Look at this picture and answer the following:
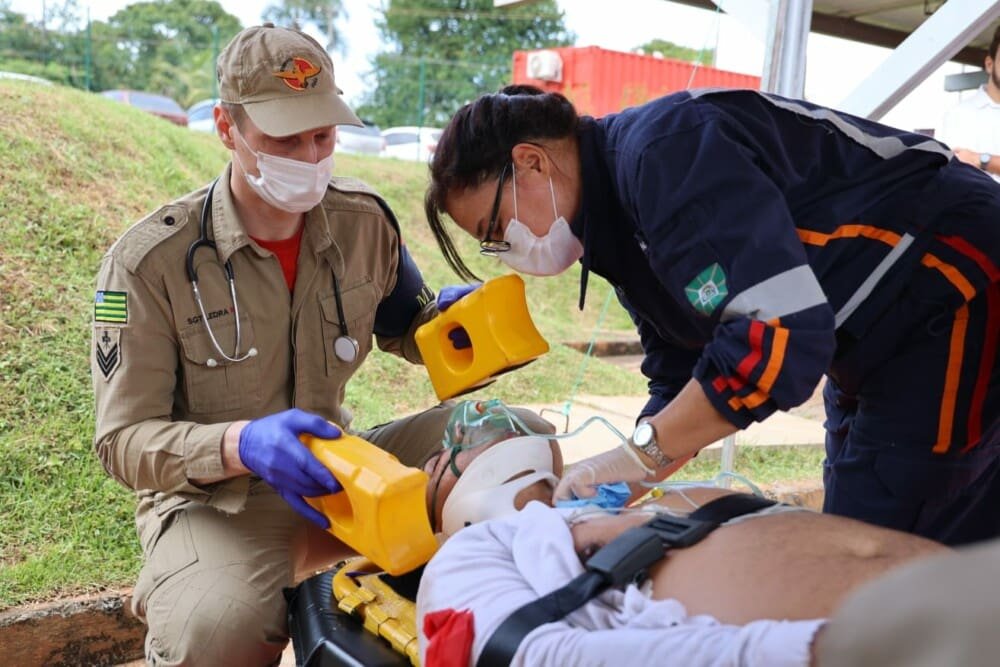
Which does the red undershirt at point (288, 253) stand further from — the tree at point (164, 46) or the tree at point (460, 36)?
the tree at point (460, 36)

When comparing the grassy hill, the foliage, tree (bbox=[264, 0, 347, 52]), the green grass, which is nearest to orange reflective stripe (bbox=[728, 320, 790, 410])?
the grassy hill

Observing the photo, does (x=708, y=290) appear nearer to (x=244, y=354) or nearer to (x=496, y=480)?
(x=496, y=480)

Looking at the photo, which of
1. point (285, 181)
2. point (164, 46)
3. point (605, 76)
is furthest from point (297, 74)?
point (164, 46)

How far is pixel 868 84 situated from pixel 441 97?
83.2 feet

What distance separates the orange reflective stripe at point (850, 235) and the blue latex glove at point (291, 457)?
107 cm

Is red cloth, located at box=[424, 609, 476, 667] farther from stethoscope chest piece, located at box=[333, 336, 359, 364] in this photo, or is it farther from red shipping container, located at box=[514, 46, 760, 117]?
red shipping container, located at box=[514, 46, 760, 117]

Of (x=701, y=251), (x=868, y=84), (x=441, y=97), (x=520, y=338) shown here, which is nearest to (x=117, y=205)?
(x=520, y=338)

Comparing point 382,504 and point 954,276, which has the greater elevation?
point 954,276

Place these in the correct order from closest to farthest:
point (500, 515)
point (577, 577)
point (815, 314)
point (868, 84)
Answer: point (577, 577) < point (815, 314) < point (500, 515) < point (868, 84)

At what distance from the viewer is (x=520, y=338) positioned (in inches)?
95.4

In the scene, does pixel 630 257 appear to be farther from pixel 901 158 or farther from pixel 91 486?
pixel 91 486

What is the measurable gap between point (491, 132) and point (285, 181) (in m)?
0.66

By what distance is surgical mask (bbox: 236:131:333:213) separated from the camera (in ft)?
7.84

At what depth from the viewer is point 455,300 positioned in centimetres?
268
